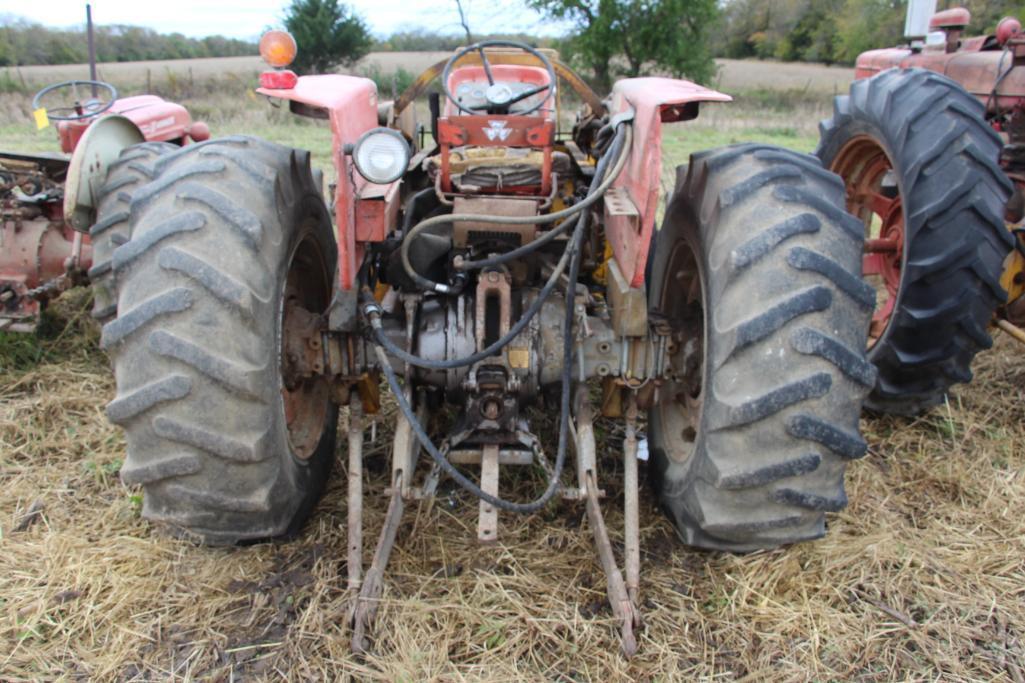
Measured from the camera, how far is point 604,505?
10.4 feet

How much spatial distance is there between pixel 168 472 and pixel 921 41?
538 cm

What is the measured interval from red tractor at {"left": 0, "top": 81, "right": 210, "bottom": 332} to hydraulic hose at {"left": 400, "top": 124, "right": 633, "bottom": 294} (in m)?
1.59

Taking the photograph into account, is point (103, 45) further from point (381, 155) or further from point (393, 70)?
point (381, 155)

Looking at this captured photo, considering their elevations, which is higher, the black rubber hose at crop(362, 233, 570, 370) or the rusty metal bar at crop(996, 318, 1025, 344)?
the black rubber hose at crop(362, 233, 570, 370)

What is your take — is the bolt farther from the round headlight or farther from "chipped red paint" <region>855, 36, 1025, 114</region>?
"chipped red paint" <region>855, 36, 1025, 114</region>

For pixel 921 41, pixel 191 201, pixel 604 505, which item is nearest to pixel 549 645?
pixel 604 505

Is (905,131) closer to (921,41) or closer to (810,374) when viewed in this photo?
(810,374)

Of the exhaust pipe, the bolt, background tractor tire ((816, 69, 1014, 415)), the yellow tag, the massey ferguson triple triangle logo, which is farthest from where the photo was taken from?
the exhaust pipe

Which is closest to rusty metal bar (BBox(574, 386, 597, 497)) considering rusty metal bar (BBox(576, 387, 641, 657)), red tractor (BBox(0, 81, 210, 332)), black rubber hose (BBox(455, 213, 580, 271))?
rusty metal bar (BBox(576, 387, 641, 657))

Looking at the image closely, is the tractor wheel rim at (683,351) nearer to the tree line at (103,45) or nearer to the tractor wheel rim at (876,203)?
the tractor wheel rim at (876,203)

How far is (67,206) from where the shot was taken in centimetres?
381

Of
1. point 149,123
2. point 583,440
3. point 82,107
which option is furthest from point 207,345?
point 82,107

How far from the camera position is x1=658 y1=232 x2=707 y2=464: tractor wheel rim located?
9.30 ft

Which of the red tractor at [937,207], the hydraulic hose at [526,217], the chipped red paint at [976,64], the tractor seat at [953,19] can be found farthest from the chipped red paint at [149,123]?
the tractor seat at [953,19]
